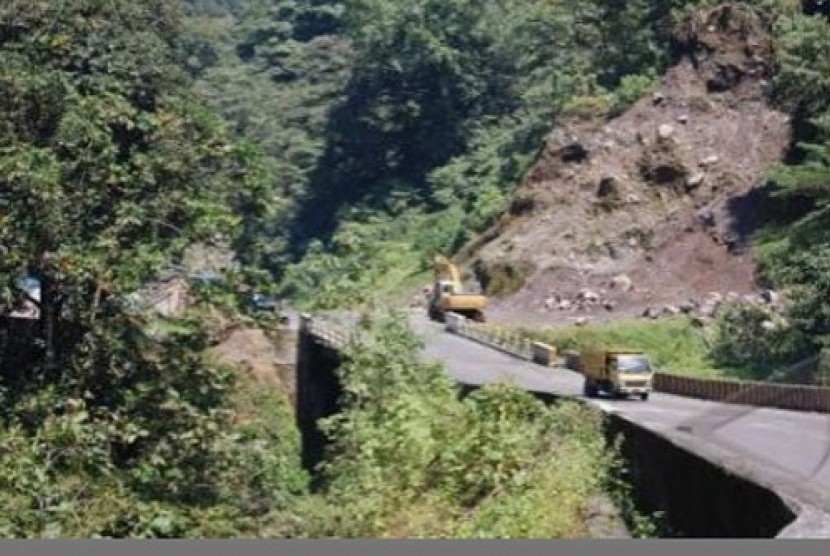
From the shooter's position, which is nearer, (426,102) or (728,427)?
(728,427)

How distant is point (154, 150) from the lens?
23734 millimetres

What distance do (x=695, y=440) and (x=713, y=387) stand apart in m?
19.2

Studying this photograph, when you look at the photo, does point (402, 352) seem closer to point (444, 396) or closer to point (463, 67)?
point (444, 396)

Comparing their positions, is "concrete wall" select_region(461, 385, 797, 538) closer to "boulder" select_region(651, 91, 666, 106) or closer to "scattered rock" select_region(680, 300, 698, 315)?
"scattered rock" select_region(680, 300, 698, 315)

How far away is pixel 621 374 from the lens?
107 ft

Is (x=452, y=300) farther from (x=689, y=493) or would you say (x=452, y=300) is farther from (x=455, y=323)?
(x=689, y=493)

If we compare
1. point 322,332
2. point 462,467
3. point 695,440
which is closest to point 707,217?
point 322,332

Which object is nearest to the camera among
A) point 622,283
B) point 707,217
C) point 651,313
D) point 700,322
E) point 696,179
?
point 700,322

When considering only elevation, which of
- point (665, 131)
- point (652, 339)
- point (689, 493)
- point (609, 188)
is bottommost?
point (689, 493)

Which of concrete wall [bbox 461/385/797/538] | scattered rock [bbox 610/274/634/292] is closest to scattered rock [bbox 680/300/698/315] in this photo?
scattered rock [bbox 610/274/634/292]

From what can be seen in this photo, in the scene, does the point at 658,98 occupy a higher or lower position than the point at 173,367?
higher

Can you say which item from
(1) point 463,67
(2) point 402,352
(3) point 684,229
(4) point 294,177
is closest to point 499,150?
(1) point 463,67

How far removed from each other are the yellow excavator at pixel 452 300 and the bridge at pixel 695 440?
2.42 feet

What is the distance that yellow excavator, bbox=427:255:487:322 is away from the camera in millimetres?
50781
